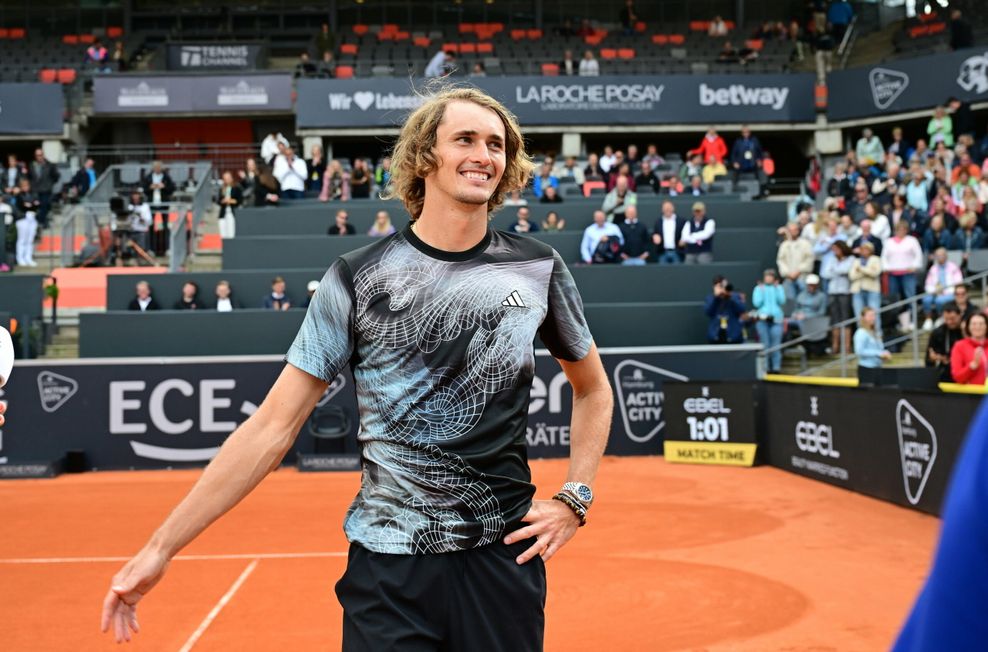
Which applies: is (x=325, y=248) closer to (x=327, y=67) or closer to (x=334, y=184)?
(x=334, y=184)

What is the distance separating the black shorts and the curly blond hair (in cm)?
100

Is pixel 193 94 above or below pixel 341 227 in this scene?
above

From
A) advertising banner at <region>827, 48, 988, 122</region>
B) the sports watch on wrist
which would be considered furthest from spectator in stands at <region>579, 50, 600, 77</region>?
the sports watch on wrist

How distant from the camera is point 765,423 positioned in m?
16.5

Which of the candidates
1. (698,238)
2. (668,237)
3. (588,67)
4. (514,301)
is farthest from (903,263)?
(588,67)

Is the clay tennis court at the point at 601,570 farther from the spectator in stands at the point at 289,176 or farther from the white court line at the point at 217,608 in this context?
the spectator in stands at the point at 289,176

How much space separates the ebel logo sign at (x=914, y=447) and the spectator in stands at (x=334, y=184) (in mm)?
15922

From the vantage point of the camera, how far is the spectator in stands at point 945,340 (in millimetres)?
13298

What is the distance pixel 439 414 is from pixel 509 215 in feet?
64.6

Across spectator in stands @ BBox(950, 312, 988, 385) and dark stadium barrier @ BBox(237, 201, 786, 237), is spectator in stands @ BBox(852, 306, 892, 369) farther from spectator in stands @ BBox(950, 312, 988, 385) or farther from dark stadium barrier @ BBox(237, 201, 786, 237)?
dark stadium barrier @ BBox(237, 201, 786, 237)

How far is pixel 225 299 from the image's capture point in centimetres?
1950

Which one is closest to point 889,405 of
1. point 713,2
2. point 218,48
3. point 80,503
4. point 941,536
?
point 80,503

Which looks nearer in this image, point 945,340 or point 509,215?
point 945,340

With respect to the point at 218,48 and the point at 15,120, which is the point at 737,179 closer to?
the point at 218,48
